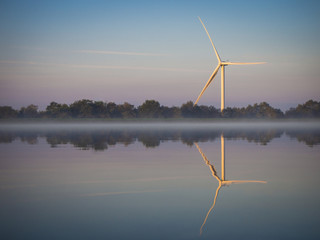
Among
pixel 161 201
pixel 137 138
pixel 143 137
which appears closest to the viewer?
pixel 161 201

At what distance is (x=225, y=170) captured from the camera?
16.5 metres

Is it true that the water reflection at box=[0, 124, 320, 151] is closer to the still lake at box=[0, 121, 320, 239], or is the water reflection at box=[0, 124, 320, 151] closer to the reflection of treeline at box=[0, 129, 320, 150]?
the reflection of treeline at box=[0, 129, 320, 150]

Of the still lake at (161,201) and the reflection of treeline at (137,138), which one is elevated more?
the reflection of treeline at (137,138)

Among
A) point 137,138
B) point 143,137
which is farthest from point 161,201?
point 143,137

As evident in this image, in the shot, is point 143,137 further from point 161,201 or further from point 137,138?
point 161,201

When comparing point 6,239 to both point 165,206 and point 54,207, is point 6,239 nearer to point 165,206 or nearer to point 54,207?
point 54,207

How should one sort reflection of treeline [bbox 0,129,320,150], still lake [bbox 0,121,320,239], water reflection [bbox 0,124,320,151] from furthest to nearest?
water reflection [bbox 0,124,320,151] < reflection of treeline [bbox 0,129,320,150] < still lake [bbox 0,121,320,239]

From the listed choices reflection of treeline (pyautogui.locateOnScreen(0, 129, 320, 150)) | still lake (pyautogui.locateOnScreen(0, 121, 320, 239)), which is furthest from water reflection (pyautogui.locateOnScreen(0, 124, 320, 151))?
still lake (pyautogui.locateOnScreen(0, 121, 320, 239))

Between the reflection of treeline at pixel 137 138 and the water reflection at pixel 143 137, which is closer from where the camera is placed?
the reflection of treeline at pixel 137 138

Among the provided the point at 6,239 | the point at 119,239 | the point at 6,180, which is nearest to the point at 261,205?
the point at 119,239

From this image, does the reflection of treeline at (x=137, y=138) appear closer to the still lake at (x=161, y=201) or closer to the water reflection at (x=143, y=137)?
the water reflection at (x=143, y=137)

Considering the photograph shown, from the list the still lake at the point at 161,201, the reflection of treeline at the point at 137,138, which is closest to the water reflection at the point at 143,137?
the reflection of treeline at the point at 137,138

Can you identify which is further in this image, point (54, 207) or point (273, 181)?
point (273, 181)

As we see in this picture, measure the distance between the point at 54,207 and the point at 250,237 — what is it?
212 inches
